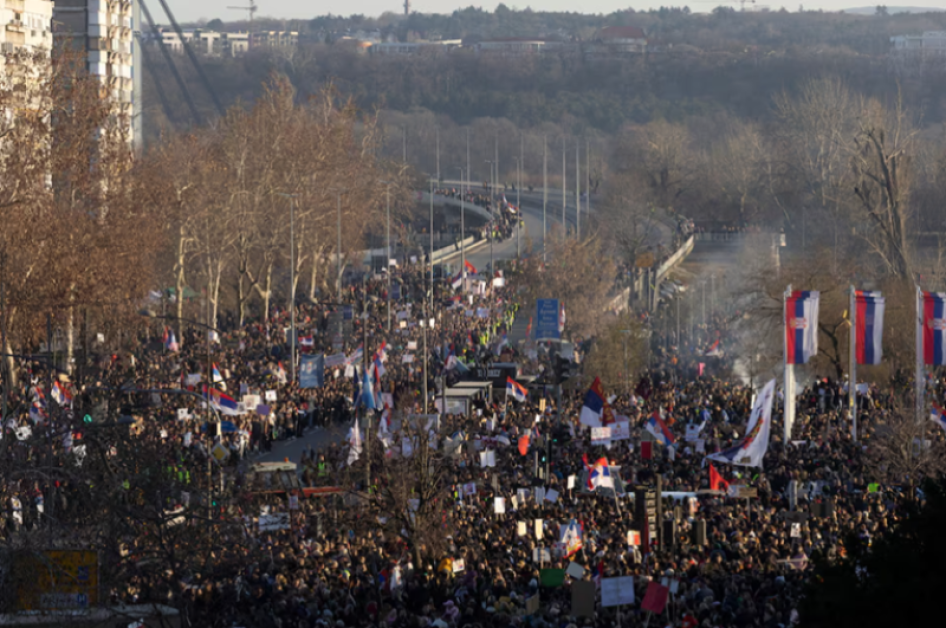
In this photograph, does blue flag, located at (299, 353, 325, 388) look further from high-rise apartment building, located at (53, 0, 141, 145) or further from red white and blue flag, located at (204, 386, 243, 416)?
high-rise apartment building, located at (53, 0, 141, 145)

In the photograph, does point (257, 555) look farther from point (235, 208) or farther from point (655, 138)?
point (655, 138)

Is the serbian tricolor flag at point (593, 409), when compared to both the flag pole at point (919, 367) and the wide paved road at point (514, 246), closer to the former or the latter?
the wide paved road at point (514, 246)

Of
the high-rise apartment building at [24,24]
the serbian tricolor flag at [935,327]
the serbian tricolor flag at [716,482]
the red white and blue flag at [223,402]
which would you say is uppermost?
the high-rise apartment building at [24,24]

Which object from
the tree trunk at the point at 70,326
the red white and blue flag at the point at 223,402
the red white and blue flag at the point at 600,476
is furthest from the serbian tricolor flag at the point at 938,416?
the tree trunk at the point at 70,326

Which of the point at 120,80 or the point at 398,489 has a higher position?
the point at 120,80

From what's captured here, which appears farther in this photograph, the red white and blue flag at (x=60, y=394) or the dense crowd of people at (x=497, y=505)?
the red white and blue flag at (x=60, y=394)

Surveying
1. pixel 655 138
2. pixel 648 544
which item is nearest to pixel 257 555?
pixel 648 544

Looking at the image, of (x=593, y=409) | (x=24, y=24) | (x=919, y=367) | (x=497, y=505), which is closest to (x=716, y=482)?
(x=593, y=409)
